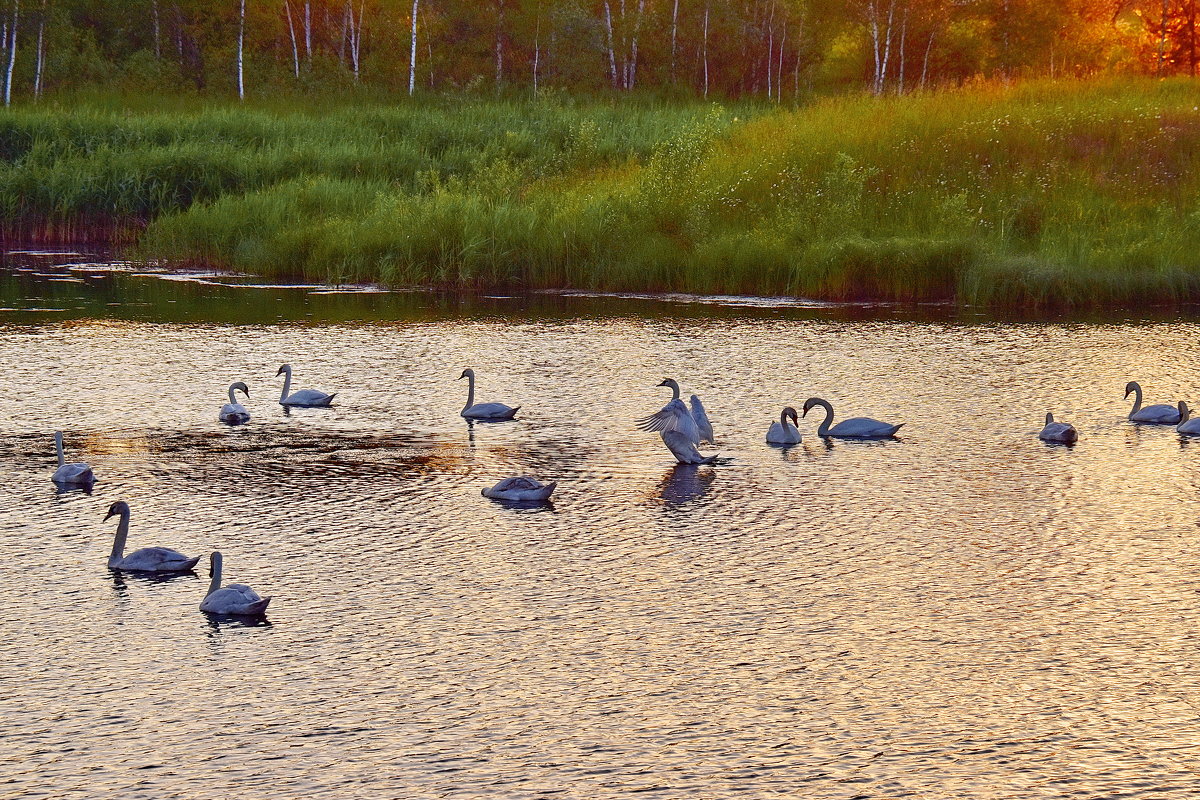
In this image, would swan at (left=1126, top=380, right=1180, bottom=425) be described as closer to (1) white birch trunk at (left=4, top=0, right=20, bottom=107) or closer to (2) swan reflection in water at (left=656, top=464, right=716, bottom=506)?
(2) swan reflection in water at (left=656, top=464, right=716, bottom=506)

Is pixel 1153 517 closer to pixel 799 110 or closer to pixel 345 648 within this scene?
pixel 345 648

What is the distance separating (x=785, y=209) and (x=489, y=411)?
13.0 m

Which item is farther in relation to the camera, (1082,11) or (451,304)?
(1082,11)

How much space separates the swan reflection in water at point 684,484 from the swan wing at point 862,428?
183 centimetres

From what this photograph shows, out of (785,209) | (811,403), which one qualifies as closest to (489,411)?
(811,403)

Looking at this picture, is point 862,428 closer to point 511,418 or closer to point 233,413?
point 511,418

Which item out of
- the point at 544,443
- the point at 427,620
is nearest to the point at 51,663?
the point at 427,620

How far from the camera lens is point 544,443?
1374 cm

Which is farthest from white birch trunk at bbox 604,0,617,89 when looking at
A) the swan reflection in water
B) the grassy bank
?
the swan reflection in water

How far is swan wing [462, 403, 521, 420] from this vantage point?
48.3 ft

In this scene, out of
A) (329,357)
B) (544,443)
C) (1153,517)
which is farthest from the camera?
(329,357)

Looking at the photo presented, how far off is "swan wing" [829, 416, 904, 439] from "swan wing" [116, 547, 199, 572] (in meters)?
6.74

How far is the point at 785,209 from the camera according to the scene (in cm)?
2642

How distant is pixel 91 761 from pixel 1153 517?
25.6 ft
